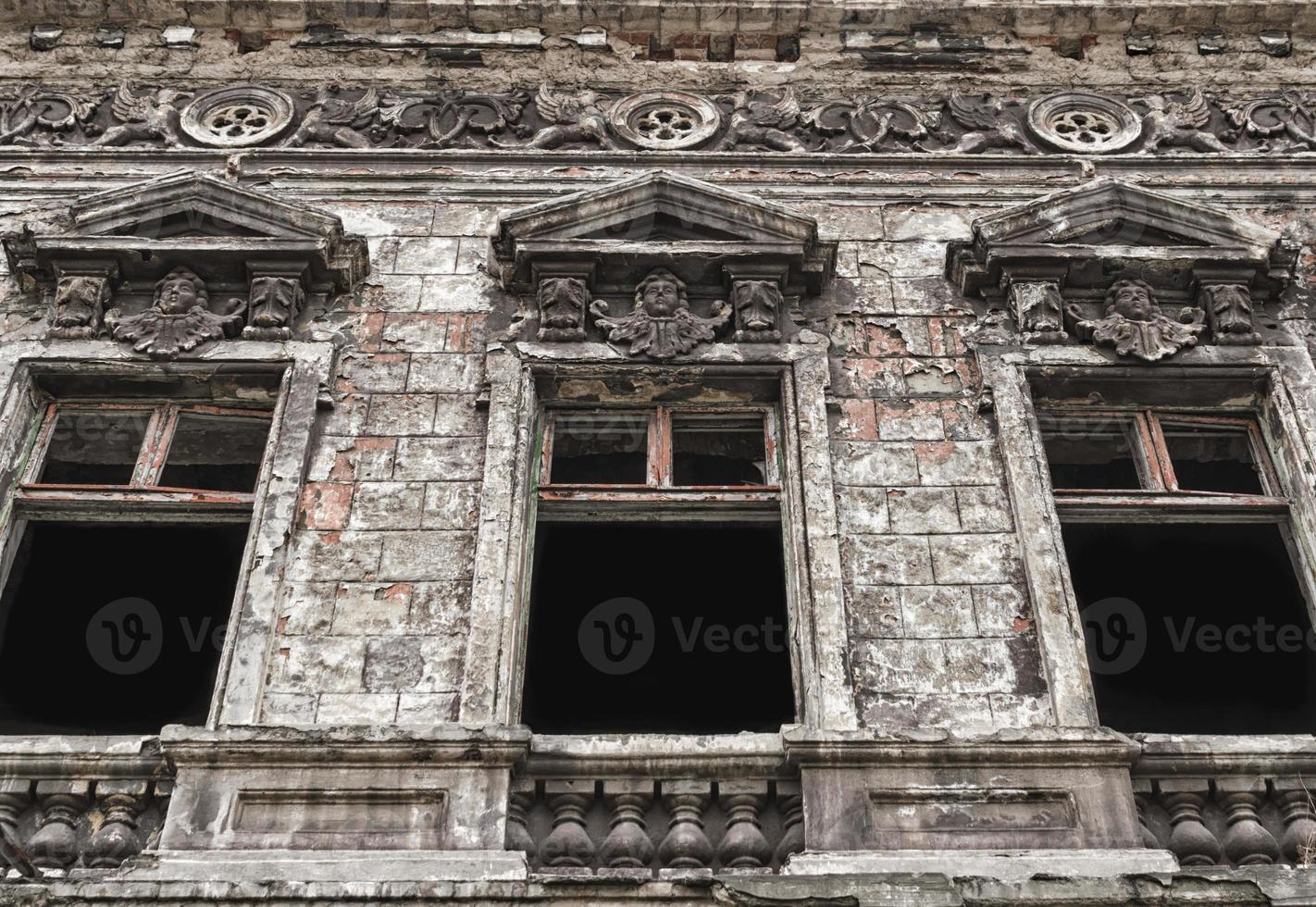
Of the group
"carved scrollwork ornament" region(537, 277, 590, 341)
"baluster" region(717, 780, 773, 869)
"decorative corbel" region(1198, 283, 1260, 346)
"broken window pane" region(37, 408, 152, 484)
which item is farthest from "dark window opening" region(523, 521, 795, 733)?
"baluster" region(717, 780, 773, 869)

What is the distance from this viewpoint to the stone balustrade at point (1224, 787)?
5625 mm

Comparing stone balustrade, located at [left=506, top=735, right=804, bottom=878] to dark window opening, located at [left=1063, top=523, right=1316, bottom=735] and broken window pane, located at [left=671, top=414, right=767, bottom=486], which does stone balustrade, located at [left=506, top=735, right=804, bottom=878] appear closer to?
broken window pane, located at [left=671, top=414, right=767, bottom=486]

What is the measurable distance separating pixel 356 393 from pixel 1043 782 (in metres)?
3.48

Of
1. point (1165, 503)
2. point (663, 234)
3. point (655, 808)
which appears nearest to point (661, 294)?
point (663, 234)

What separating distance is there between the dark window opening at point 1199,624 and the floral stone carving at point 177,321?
4730mm

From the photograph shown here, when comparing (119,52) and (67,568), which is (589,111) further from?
(67,568)

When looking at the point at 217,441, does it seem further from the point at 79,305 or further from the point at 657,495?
the point at 657,495

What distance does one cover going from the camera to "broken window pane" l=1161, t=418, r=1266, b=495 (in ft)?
23.9

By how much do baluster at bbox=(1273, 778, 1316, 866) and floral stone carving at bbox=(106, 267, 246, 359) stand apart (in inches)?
Answer: 195

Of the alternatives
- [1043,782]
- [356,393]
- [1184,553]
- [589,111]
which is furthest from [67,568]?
[1184,553]

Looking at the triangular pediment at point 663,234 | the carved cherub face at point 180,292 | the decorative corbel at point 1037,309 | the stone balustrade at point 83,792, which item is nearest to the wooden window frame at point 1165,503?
the decorative corbel at point 1037,309

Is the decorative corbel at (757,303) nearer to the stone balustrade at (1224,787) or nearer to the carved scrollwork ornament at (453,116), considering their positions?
the carved scrollwork ornament at (453,116)

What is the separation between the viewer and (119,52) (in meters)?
9.07

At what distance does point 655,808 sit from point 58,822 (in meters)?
2.16
